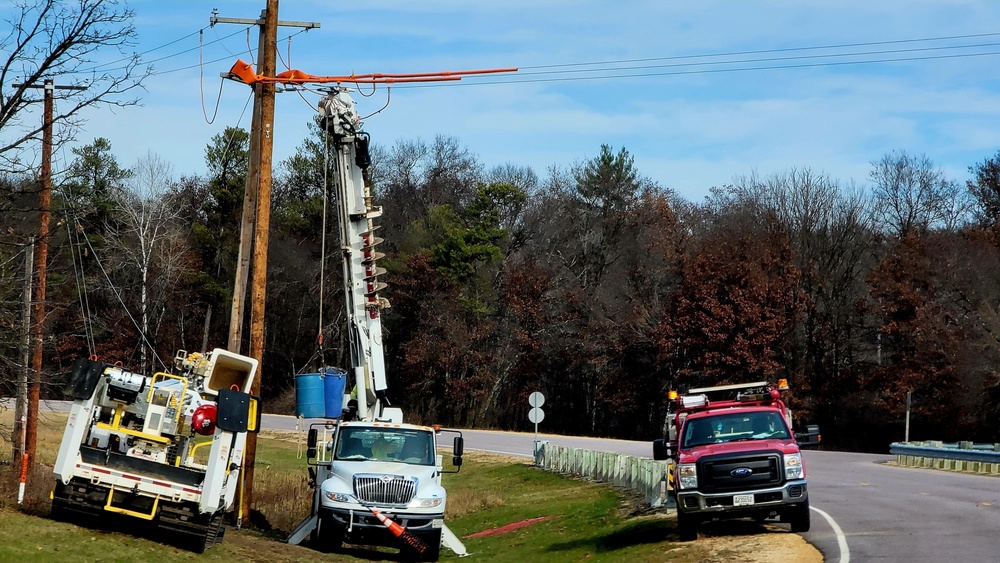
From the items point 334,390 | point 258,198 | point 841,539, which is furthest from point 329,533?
point 841,539

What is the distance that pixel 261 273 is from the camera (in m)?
20.8

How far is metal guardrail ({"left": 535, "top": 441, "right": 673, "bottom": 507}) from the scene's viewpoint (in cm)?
2245

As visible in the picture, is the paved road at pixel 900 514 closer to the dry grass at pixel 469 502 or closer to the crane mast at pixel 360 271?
the crane mast at pixel 360 271

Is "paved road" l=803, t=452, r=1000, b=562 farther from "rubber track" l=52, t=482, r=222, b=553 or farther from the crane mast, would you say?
"rubber track" l=52, t=482, r=222, b=553

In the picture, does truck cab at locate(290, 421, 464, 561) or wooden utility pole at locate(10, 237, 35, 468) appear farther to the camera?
wooden utility pole at locate(10, 237, 35, 468)

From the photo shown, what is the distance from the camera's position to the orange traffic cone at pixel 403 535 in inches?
707

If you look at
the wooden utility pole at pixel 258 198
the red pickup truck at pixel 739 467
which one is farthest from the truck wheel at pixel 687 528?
the wooden utility pole at pixel 258 198

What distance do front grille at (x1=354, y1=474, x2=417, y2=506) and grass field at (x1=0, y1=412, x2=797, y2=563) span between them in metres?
1.04

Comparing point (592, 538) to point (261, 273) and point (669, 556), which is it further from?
point (261, 273)

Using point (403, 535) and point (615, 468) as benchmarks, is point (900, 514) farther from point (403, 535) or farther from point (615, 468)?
point (615, 468)

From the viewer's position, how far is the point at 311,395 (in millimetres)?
20297

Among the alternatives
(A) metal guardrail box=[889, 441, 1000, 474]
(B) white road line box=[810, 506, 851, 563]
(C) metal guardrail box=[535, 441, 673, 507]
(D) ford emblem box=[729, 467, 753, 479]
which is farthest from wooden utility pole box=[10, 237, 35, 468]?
(A) metal guardrail box=[889, 441, 1000, 474]

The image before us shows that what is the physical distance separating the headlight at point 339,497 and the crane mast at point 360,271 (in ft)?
7.80

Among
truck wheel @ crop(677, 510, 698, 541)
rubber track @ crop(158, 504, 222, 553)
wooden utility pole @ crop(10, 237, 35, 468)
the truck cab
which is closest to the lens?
rubber track @ crop(158, 504, 222, 553)
